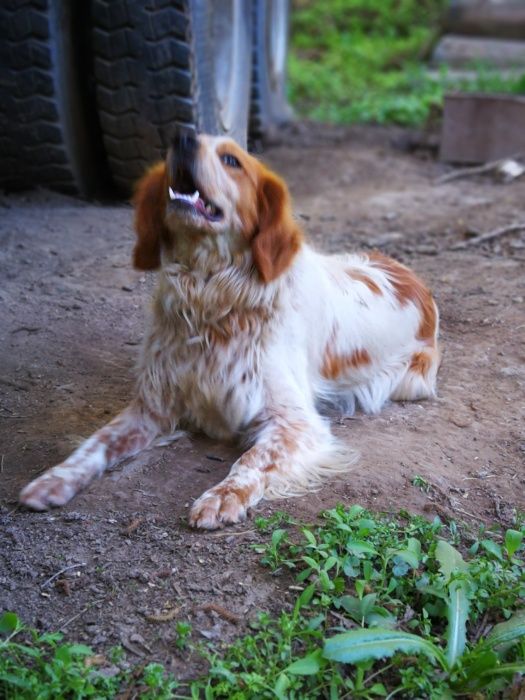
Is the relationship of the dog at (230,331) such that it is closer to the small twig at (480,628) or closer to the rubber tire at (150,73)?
the small twig at (480,628)

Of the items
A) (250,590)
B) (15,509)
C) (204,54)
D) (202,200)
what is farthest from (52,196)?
(250,590)

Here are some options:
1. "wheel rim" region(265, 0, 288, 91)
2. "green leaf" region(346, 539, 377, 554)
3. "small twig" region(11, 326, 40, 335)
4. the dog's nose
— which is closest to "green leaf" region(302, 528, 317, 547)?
"green leaf" region(346, 539, 377, 554)

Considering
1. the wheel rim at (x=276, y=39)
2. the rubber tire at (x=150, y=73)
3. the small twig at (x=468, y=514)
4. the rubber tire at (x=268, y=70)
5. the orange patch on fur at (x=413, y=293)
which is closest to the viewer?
the small twig at (x=468, y=514)

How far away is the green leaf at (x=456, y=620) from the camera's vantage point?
9.43 feet

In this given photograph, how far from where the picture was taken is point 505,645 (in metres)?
2.97

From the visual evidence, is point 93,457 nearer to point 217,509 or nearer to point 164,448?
point 164,448

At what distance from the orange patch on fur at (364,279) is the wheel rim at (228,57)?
2114mm

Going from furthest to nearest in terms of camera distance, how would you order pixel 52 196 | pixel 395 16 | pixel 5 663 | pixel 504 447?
pixel 395 16
pixel 52 196
pixel 504 447
pixel 5 663

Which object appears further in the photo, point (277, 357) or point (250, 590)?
point (277, 357)

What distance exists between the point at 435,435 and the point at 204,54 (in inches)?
125

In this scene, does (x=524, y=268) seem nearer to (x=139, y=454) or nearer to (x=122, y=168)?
(x=122, y=168)

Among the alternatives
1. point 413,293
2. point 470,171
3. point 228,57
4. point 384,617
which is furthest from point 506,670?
point 470,171

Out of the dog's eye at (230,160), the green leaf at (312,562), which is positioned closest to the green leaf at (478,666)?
the green leaf at (312,562)

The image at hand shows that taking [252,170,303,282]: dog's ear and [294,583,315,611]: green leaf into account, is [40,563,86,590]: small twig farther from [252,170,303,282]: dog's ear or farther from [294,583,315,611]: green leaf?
[252,170,303,282]: dog's ear
